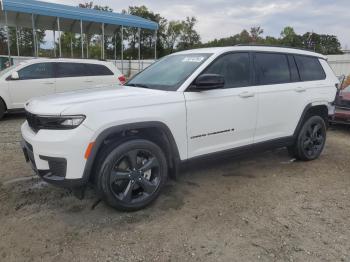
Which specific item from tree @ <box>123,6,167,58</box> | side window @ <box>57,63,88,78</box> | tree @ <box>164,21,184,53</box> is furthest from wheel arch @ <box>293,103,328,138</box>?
tree @ <box>164,21,184,53</box>

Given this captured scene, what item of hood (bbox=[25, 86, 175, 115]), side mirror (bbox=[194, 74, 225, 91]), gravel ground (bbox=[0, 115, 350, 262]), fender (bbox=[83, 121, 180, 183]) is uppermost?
side mirror (bbox=[194, 74, 225, 91])

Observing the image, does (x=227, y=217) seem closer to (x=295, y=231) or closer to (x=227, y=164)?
(x=295, y=231)

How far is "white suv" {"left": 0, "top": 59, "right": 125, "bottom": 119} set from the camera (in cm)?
877

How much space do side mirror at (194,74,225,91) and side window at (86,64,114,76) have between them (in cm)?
681

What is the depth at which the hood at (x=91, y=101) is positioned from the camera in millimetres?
3141

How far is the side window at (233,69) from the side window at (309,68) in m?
1.23

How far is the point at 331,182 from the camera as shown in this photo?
4.72 meters

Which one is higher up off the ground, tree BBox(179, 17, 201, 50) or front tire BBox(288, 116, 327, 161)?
tree BBox(179, 17, 201, 50)

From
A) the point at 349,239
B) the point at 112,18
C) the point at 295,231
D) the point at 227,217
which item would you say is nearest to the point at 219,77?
the point at 227,217

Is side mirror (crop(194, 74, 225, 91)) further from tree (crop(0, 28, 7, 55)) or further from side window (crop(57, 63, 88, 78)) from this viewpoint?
tree (crop(0, 28, 7, 55))

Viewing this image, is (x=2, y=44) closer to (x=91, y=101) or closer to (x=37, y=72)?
(x=37, y=72)

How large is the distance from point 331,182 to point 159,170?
2.62 m

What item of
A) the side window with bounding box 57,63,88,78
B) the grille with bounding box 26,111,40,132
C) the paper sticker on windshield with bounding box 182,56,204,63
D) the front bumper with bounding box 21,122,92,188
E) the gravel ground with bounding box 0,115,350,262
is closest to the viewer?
the gravel ground with bounding box 0,115,350,262

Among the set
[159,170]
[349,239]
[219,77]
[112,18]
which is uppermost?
[112,18]
